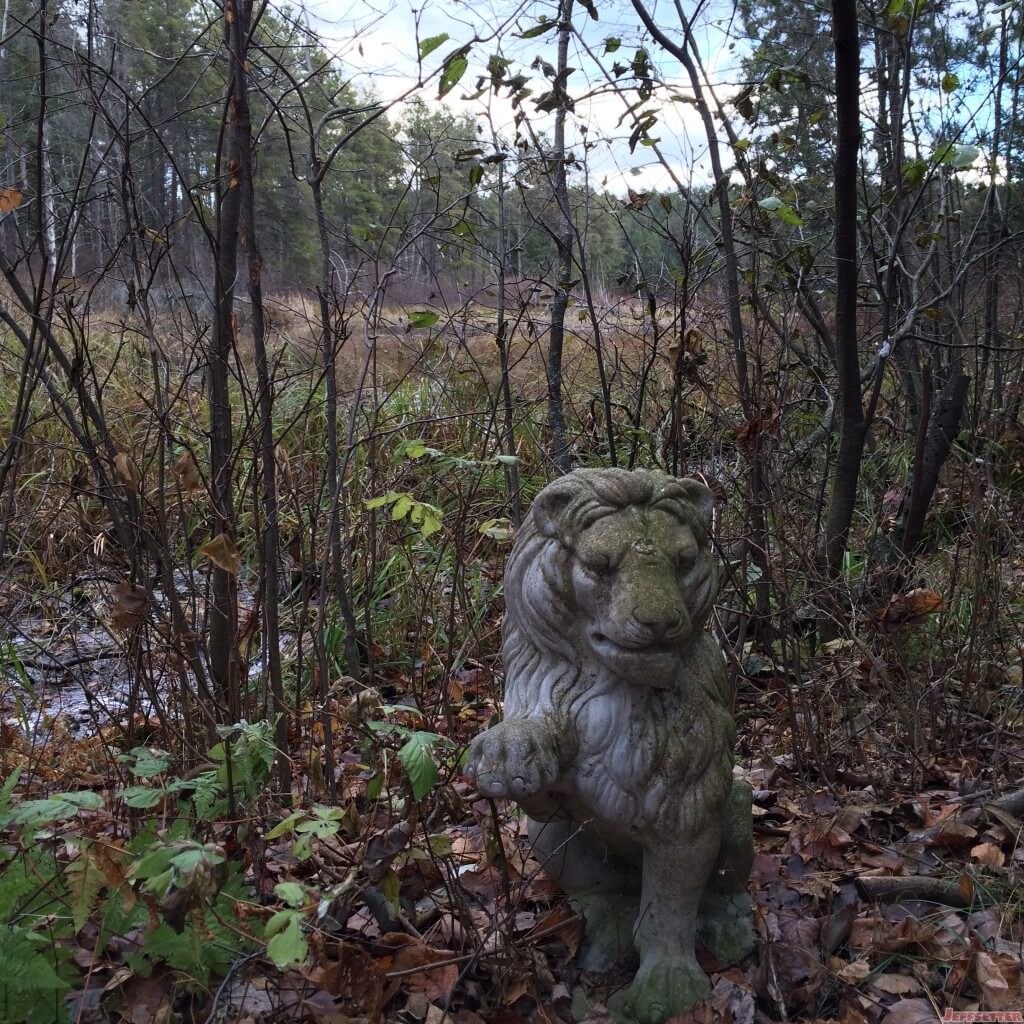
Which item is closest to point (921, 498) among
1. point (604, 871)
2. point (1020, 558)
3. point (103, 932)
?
point (1020, 558)

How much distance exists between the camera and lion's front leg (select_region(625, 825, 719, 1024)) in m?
2.08

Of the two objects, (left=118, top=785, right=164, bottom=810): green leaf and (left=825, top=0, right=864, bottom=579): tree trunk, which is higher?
(left=825, top=0, right=864, bottom=579): tree trunk

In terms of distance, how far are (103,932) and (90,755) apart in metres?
1.52

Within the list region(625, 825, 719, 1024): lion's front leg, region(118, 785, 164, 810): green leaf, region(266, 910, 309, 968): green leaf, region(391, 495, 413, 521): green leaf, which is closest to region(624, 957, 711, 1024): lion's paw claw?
region(625, 825, 719, 1024): lion's front leg

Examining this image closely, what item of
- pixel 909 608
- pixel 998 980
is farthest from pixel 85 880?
pixel 909 608

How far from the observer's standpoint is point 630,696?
6.57 feet

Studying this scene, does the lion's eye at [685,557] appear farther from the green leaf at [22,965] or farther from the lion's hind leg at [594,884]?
the green leaf at [22,965]

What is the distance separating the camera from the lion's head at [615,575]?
189 centimetres

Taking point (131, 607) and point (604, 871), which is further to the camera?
point (131, 607)

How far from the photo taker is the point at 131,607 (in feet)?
8.53

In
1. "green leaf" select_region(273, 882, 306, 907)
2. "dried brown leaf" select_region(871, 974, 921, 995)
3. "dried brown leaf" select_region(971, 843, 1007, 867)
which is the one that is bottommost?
"dried brown leaf" select_region(871, 974, 921, 995)

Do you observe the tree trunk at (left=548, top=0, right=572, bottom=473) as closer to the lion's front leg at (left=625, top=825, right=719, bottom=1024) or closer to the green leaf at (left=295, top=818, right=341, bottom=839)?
the lion's front leg at (left=625, top=825, right=719, bottom=1024)

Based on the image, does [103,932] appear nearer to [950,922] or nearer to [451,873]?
[451,873]

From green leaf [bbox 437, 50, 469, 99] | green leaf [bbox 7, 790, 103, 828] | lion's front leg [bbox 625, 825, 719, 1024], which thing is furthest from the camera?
green leaf [bbox 437, 50, 469, 99]
